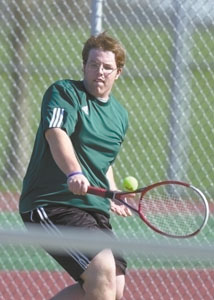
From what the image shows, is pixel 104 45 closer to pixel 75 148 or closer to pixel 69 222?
pixel 75 148

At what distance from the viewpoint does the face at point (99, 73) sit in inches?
171

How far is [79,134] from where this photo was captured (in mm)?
4281

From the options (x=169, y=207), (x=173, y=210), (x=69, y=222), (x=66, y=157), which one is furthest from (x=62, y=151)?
(x=173, y=210)

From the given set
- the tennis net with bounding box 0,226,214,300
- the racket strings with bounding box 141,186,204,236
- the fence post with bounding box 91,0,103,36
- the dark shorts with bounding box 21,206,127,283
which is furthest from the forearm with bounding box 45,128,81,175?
the tennis net with bounding box 0,226,214,300

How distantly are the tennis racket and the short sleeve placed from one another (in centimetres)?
37

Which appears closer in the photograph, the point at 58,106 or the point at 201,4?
the point at 58,106

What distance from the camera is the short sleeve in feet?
13.7

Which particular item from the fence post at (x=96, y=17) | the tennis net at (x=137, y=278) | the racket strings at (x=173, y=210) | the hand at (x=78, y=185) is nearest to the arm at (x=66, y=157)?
the hand at (x=78, y=185)

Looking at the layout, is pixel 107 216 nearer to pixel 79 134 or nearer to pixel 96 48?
pixel 79 134

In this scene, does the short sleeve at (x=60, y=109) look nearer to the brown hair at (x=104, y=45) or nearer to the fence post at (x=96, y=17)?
the brown hair at (x=104, y=45)

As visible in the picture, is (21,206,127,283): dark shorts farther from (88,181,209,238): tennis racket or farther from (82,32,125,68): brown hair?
(82,32,125,68): brown hair

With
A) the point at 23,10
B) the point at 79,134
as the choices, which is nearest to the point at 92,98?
the point at 79,134

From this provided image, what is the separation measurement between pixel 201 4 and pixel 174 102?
659 millimetres

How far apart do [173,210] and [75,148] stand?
3.85 ft
